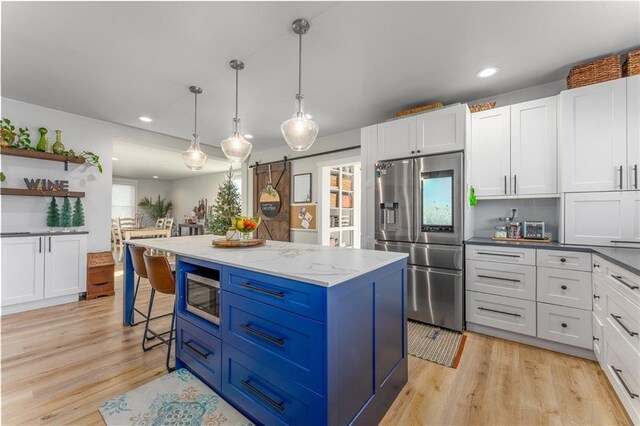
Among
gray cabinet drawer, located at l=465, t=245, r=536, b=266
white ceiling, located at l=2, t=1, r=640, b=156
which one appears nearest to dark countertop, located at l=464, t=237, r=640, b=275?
gray cabinet drawer, located at l=465, t=245, r=536, b=266

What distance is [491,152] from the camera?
2.78m

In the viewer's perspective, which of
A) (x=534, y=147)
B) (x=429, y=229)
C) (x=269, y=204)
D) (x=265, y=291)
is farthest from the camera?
(x=269, y=204)

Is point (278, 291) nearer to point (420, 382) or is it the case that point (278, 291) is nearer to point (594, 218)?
point (420, 382)

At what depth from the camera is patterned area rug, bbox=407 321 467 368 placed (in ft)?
7.29

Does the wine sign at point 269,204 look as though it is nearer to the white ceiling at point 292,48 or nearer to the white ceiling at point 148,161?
the white ceiling at point 148,161

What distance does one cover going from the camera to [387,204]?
3.14 metres

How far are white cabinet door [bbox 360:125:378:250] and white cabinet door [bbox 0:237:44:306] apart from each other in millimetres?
4017

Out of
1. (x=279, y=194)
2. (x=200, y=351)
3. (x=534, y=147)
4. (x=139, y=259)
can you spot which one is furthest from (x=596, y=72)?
(x=279, y=194)

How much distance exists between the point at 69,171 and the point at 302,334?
14.2ft

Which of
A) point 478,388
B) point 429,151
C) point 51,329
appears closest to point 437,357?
point 478,388

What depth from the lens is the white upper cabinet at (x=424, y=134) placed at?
2.74 meters

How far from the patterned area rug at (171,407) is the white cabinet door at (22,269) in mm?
2646

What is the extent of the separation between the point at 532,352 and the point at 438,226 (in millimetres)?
1313

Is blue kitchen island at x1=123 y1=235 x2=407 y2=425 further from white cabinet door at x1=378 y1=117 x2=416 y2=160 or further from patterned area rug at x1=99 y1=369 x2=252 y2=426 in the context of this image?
white cabinet door at x1=378 y1=117 x2=416 y2=160
